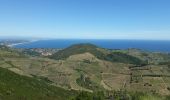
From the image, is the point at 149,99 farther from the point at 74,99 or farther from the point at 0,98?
the point at 0,98

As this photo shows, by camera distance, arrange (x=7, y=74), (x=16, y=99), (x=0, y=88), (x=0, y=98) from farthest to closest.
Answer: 1. (x=7, y=74)
2. (x=0, y=88)
3. (x=16, y=99)
4. (x=0, y=98)

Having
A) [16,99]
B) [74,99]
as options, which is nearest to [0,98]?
[16,99]

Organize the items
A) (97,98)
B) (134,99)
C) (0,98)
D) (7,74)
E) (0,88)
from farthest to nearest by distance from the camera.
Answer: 1. (7,74)
2. (134,99)
3. (97,98)
4. (0,88)
5. (0,98)

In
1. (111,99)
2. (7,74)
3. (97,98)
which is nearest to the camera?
(97,98)

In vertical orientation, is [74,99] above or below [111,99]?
above

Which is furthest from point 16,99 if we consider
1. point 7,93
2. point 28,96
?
point 28,96

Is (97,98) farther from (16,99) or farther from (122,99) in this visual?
(16,99)

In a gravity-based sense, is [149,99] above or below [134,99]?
above

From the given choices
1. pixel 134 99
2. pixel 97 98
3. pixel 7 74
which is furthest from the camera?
pixel 7 74

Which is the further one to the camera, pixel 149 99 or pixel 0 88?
pixel 0 88
